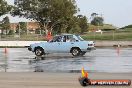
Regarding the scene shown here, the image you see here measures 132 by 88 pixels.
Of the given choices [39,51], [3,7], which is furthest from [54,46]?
[3,7]

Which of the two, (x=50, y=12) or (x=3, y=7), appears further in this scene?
(x=50, y=12)

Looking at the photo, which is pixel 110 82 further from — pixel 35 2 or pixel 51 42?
pixel 35 2

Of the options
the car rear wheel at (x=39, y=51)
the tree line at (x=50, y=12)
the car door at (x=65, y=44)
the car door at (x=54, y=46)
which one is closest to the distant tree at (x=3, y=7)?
the tree line at (x=50, y=12)

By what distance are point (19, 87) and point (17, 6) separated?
65.1 m

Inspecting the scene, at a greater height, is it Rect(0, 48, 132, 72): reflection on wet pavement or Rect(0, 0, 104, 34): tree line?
Rect(0, 0, 104, 34): tree line

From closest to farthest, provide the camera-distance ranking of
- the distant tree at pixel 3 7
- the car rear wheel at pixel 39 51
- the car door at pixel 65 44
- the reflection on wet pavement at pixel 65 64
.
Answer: the reflection on wet pavement at pixel 65 64, the car door at pixel 65 44, the car rear wheel at pixel 39 51, the distant tree at pixel 3 7

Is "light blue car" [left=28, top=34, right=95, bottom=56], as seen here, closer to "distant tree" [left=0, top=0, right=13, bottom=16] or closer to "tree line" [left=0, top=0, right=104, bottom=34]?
"distant tree" [left=0, top=0, right=13, bottom=16]

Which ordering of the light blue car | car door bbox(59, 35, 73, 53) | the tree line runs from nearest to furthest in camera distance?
the light blue car
car door bbox(59, 35, 73, 53)
the tree line

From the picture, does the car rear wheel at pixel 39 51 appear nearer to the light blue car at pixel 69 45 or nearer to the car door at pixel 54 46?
the light blue car at pixel 69 45

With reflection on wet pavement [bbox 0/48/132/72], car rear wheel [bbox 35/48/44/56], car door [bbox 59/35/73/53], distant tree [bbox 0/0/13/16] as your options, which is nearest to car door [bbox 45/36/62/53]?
car door [bbox 59/35/73/53]

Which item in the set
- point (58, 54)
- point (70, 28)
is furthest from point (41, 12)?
point (58, 54)

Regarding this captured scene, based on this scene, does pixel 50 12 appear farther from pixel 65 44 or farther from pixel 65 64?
pixel 65 64

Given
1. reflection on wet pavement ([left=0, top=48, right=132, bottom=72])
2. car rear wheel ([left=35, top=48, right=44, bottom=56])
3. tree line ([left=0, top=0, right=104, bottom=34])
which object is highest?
tree line ([left=0, top=0, right=104, bottom=34])

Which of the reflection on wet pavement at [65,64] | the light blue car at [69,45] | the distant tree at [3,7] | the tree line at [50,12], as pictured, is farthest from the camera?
the tree line at [50,12]
